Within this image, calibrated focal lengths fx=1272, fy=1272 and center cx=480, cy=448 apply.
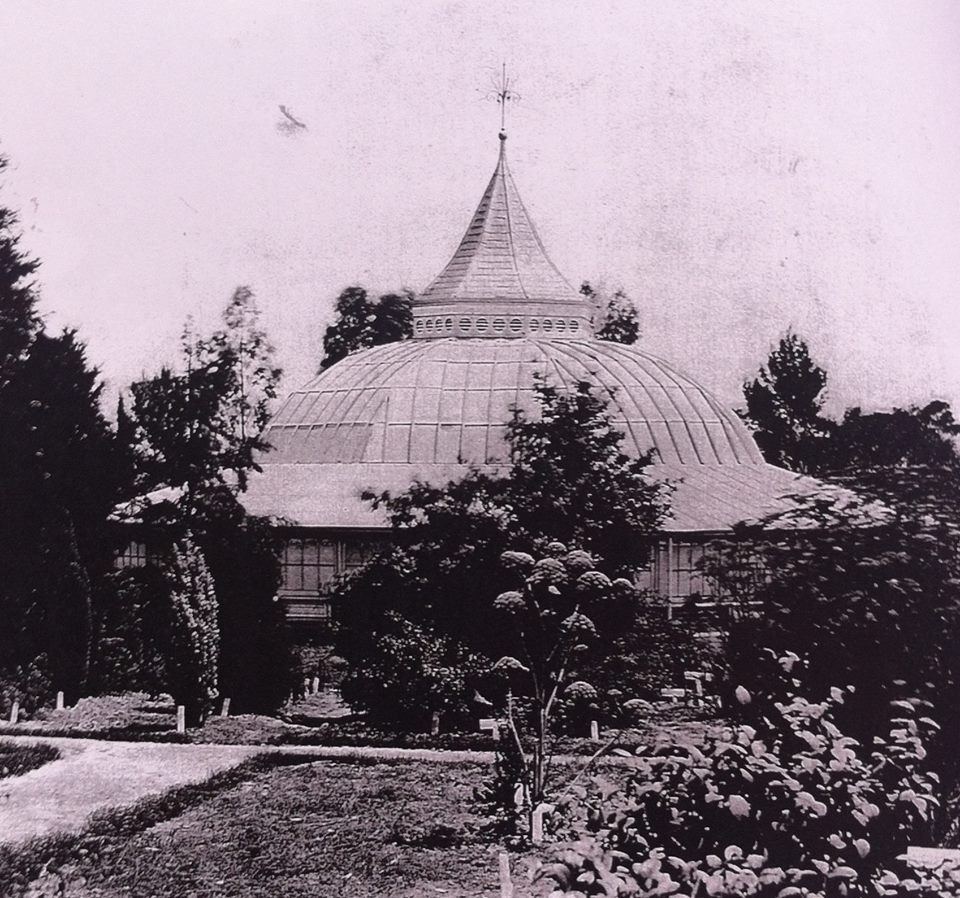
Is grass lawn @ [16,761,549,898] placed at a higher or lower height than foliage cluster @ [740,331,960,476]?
lower

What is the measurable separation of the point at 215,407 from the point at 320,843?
214 centimetres

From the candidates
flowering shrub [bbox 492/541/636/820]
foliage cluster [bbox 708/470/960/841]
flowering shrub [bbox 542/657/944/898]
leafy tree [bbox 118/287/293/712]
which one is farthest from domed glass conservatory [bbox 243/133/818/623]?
flowering shrub [bbox 542/657/944/898]

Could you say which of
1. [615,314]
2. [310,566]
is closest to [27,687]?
[310,566]

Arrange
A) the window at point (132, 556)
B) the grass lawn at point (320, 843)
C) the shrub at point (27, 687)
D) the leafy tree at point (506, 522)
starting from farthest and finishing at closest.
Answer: the shrub at point (27, 687) → the window at point (132, 556) → the leafy tree at point (506, 522) → the grass lawn at point (320, 843)

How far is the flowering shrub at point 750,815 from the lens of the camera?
5473 millimetres

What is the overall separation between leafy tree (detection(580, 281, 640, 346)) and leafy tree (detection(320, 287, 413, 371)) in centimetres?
88

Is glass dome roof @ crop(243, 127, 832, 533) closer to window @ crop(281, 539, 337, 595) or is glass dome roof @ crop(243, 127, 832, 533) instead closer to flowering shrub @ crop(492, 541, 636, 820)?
window @ crop(281, 539, 337, 595)

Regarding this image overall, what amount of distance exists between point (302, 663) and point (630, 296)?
2350 mm

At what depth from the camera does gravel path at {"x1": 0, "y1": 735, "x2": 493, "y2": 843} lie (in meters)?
6.16

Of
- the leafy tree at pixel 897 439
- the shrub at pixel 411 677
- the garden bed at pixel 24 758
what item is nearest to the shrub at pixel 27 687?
the garden bed at pixel 24 758

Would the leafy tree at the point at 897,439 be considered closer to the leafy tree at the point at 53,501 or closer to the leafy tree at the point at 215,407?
the leafy tree at the point at 215,407

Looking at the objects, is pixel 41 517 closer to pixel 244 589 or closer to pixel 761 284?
pixel 244 589

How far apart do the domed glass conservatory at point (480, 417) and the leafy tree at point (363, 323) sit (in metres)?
0.05

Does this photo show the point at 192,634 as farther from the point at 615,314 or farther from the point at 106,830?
the point at 615,314
